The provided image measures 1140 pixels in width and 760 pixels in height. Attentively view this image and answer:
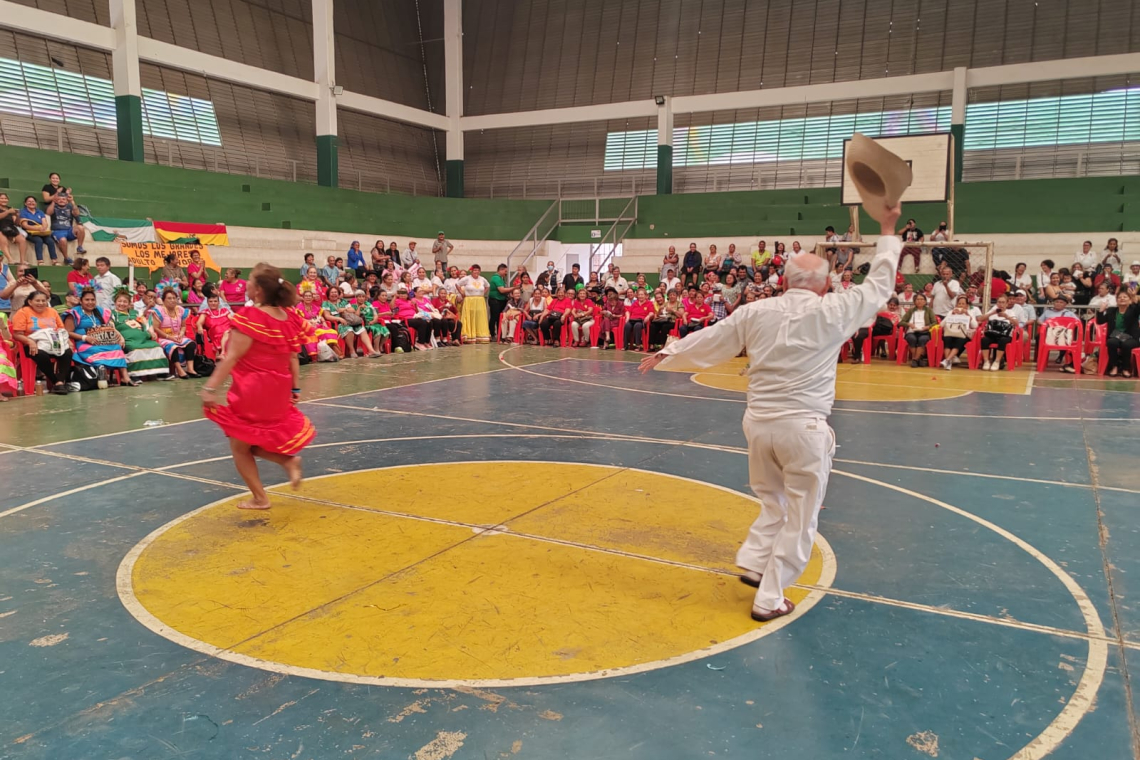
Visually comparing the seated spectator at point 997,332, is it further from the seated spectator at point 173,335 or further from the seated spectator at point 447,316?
the seated spectator at point 173,335

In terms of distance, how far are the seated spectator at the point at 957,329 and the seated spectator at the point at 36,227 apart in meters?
17.6

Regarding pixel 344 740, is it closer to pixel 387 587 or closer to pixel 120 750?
pixel 120 750

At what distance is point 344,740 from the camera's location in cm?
308

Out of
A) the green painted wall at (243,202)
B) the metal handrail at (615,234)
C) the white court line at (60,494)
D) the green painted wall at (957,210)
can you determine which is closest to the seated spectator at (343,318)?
the green painted wall at (243,202)

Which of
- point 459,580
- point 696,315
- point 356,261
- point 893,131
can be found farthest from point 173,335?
point 893,131

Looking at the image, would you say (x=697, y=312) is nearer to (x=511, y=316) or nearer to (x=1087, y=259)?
(x=511, y=316)

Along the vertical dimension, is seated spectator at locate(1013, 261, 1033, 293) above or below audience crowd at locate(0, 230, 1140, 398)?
above

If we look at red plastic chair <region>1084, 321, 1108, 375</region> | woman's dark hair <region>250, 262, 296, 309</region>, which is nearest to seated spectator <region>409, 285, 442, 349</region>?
woman's dark hair <region>250, 262, 296, 309</region>

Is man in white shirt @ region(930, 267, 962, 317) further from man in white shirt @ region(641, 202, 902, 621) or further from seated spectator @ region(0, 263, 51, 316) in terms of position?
seated spectator @ region(0, 263, 51, 316)

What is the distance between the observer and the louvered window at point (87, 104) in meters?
20.8

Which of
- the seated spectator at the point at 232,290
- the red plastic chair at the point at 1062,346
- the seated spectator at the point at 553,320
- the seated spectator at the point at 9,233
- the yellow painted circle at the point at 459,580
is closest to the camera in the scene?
the yellow painted circle at the point at 459,580

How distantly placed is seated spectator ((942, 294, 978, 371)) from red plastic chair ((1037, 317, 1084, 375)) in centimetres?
121

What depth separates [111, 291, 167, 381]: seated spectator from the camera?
12992 mm

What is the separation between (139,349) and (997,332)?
15024 mm
